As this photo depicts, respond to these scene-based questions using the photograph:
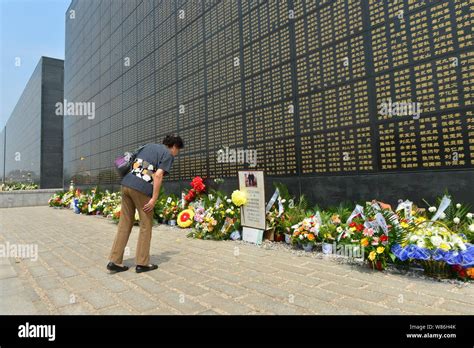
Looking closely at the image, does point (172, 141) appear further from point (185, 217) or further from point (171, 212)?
point (171, 212)

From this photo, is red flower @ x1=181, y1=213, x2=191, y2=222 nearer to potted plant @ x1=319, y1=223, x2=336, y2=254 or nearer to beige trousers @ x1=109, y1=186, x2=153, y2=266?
beige trousers @ x1=109, y1=186, x2=153, y2=266

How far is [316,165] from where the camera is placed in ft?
17.2

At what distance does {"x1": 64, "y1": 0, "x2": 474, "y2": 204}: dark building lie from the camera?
151 inches

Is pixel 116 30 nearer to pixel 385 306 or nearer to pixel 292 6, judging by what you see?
pixel 292 6

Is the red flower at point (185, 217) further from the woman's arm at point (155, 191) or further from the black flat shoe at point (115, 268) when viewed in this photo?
the woman's arm at point (155, 191)

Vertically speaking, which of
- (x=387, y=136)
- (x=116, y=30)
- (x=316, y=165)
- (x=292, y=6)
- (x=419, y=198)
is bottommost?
(x=419, y=198)

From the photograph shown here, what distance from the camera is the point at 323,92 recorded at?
5.22 m

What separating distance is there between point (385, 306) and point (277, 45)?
5.21m

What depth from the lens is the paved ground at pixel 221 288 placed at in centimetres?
249

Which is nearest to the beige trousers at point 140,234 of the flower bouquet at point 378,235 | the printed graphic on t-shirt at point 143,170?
the printed graphic on t-shirt at point 143,170

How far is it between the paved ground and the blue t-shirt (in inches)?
42.0

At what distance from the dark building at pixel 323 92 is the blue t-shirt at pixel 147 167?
271cm
